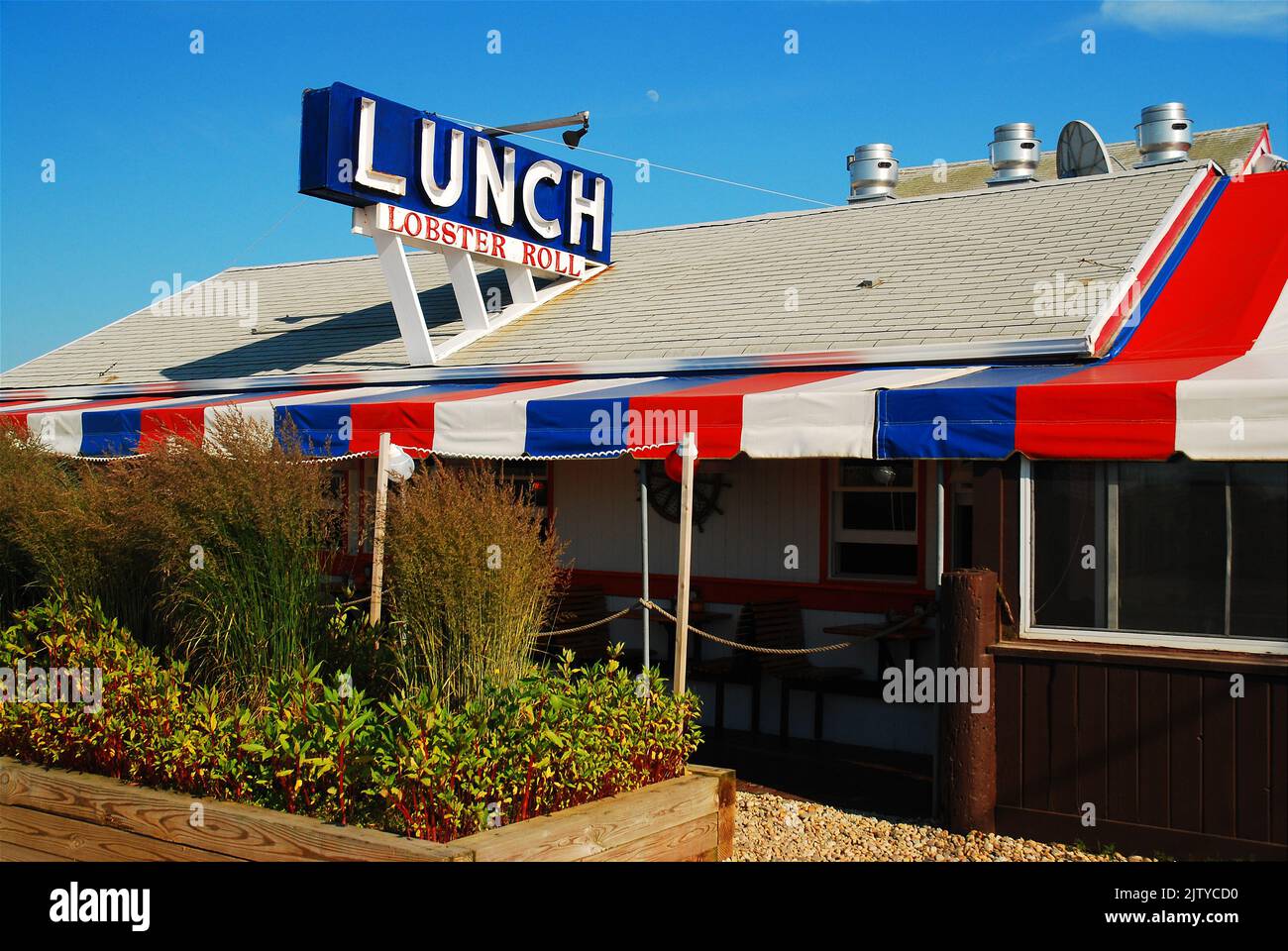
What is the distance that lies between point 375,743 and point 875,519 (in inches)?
192

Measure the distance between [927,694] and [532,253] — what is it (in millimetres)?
6659

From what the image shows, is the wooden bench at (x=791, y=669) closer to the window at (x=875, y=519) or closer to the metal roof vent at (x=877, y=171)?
the window at (x=875, y=519)

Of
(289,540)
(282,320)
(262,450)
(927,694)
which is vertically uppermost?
(282,320)

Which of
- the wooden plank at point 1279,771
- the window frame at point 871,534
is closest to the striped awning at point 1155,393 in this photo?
the wooden plank at point 1279,771

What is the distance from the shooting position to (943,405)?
6328 mm

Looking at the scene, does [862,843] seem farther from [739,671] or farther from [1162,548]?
[739,671]

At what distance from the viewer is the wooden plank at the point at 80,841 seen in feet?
15.9

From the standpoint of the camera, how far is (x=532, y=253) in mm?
11789

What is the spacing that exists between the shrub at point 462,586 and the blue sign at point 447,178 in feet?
16.7

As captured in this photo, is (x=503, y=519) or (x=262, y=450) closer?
(x=503, y=519)

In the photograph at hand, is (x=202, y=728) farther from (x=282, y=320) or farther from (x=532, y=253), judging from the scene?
(x=282, y=320)
